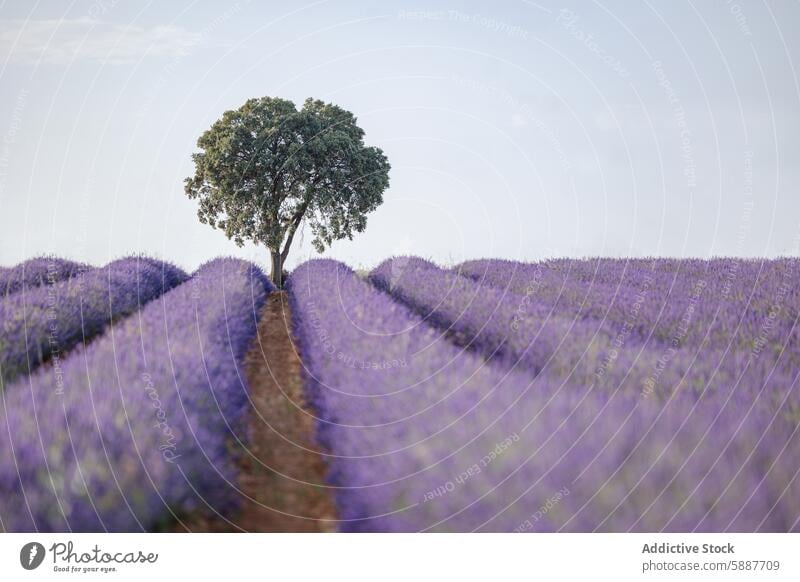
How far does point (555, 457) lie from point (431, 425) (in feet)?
2.92

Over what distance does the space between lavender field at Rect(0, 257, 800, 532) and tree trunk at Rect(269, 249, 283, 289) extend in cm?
1372

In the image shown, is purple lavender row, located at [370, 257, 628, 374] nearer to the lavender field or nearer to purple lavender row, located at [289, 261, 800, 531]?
the lavender field

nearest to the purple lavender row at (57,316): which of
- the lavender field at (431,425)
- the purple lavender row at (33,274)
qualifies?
the lavender field at (431,425)

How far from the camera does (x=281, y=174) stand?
20.9 m

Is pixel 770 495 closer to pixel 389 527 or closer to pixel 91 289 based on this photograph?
pixel 389 527

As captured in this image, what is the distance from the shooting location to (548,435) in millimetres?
3277

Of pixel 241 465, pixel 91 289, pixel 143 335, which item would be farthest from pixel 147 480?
pixel 91 289

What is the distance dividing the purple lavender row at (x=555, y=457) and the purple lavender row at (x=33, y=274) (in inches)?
385

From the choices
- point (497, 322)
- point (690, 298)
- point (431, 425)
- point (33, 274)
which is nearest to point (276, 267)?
point (33, 274)

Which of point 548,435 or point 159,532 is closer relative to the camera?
point 548,435

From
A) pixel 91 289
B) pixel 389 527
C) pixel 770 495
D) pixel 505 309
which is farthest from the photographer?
pixel 91 289

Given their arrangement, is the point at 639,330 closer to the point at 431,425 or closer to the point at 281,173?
the point at 431,425

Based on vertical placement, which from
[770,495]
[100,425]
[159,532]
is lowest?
[159,532]

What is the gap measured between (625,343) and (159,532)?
16.8 ft
